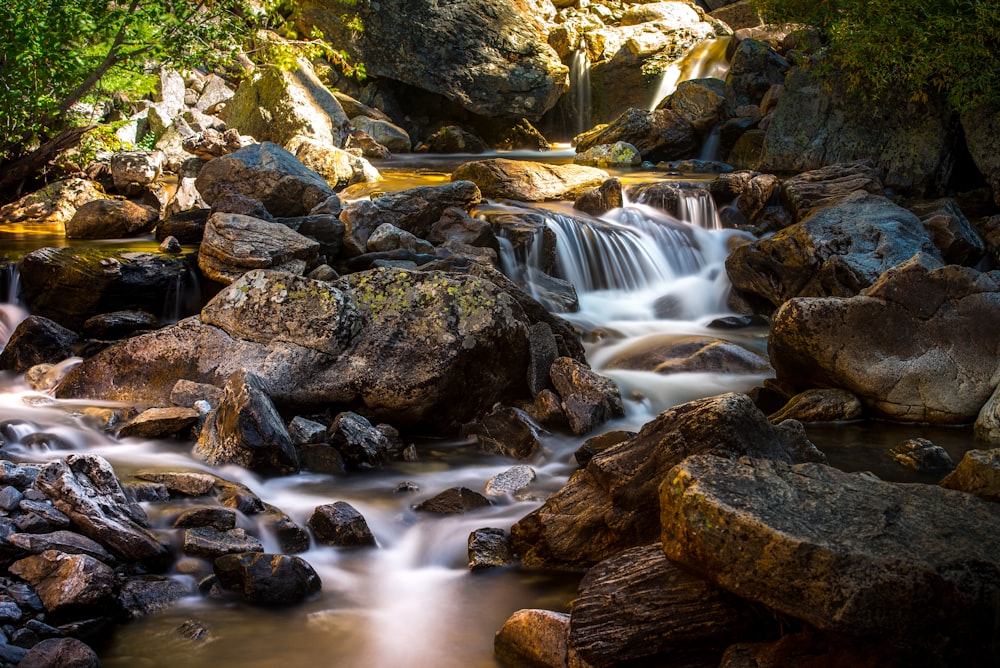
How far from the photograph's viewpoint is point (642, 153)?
21.1 meters

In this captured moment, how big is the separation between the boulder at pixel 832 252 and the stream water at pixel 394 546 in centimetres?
80

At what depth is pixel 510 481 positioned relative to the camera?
6.23 m

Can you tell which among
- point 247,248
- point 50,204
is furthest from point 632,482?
point 50,204

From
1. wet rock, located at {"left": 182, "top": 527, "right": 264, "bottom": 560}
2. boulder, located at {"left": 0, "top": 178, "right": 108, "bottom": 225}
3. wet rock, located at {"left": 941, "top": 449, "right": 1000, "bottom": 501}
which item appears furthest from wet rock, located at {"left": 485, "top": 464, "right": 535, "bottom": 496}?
boulder, located at {"left": 0, "top": 178, "right": 108, "bottom": 225}

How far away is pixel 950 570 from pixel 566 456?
3.99 meters

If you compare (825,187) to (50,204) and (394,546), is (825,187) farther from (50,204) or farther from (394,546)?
(50,204)

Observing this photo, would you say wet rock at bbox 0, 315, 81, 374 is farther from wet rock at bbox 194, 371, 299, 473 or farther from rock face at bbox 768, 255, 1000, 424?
rock face at bbox 768, 255, 1000, 424

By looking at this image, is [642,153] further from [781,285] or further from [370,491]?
[370,491]

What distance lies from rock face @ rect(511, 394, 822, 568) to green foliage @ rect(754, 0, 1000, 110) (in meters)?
10.1

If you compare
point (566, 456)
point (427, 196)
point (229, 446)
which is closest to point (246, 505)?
point (229, 446)

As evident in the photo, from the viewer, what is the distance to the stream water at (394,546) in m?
4.05

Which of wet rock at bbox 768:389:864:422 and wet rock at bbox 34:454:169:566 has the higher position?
wet rock at bbox 34:454:169:566

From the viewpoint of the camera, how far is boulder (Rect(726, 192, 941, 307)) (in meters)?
10.1

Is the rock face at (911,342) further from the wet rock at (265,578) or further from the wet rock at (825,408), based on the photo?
the wet rock at (265,578)
